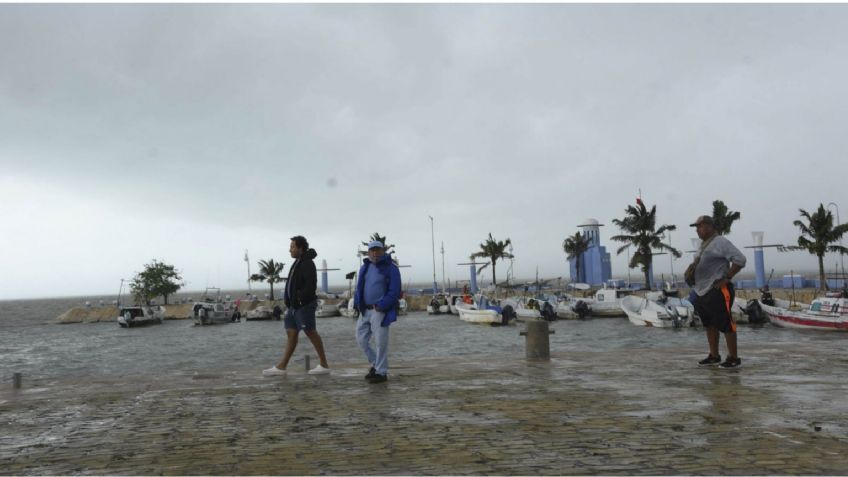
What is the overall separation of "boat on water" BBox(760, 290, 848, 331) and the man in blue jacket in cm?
3370

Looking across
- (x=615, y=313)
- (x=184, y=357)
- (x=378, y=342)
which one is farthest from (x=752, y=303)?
(x=378, y=342)

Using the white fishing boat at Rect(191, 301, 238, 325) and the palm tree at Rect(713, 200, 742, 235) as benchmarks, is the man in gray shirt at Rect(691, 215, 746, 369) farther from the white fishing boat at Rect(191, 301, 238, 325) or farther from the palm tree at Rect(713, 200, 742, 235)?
the white fishing boat at Rect(191, 301, 238, 325)

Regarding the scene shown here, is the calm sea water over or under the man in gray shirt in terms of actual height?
under

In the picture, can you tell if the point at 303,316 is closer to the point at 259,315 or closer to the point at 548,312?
the point at 548,312

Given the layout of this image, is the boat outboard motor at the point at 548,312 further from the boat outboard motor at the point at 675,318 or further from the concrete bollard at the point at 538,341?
the concrete bollard at the point at 538,341

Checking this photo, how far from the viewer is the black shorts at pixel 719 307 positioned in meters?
7.45

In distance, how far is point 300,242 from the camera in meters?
8.30

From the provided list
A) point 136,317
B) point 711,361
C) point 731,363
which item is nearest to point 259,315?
point 136,317

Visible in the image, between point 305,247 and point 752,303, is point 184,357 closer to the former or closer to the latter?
point 305,247

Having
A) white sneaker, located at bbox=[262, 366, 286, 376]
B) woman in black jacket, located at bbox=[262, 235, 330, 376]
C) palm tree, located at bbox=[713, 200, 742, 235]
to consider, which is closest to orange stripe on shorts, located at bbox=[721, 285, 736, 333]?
woman in black jacket, located at bbox=[262, 235, 330, 376]

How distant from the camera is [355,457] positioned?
3.79 metres

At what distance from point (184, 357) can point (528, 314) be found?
1224 inches

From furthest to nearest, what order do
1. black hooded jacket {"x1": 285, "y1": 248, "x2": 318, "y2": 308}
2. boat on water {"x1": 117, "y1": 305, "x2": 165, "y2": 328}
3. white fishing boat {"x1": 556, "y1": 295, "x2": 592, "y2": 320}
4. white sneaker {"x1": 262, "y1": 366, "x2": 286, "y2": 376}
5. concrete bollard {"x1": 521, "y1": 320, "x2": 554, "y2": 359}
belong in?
boat on water {"x1": 117, "y1": 305, "x2": 165, "y2": 328} < white fishing boat {"x1": 556, "y1": 295, "x2": 592, "y2": 320} < concrete bollard {"x1": 521, "y1": 320, "x2": 554, "y2": 359} < white sneaker {"x1": 262, "y1": 366, "x2": 286, "y2": 376} < black hooded jacket {"x1": 285, "y1": 248, "x2": 318, "y2": 308}

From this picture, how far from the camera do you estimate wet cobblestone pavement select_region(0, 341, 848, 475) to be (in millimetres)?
3604
